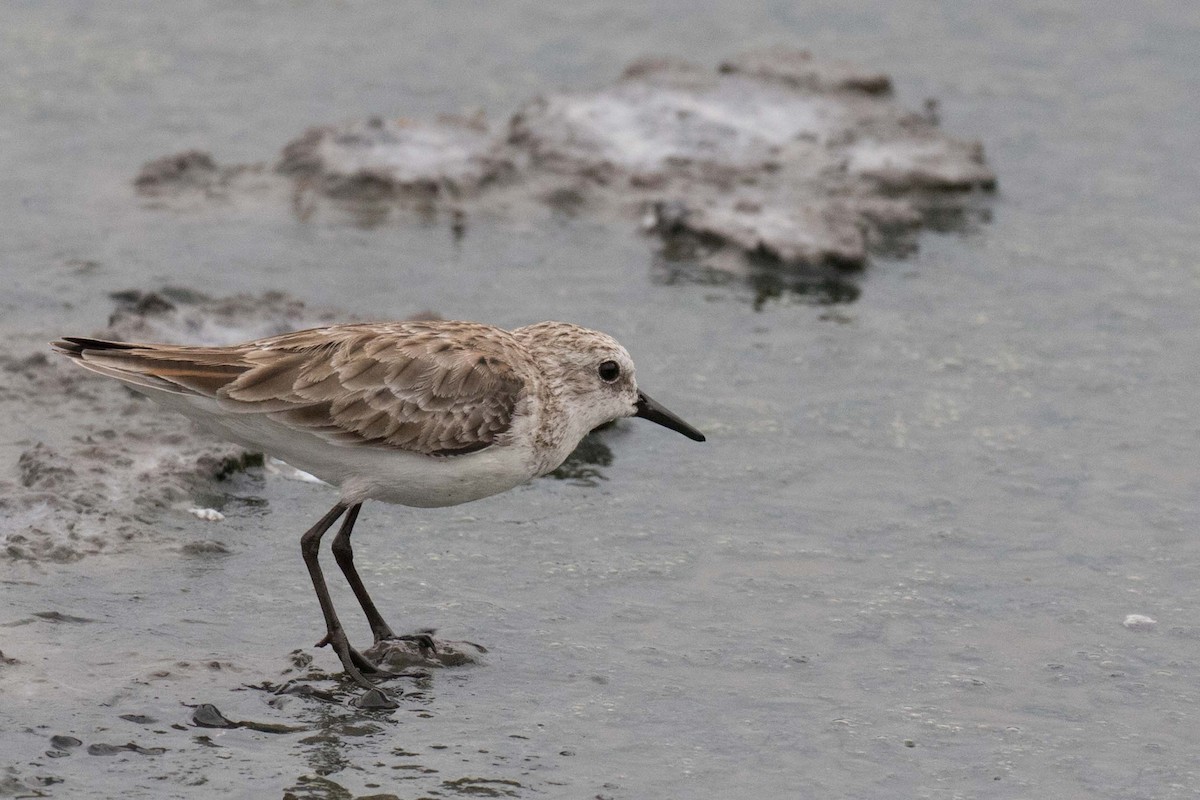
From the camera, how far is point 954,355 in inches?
472

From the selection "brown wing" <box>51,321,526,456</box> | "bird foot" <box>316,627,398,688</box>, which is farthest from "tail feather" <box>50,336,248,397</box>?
"bird foot" <box>316,627,398,688</box>

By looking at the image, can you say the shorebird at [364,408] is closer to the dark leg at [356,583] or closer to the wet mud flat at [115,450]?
the dark leg at [356,583]

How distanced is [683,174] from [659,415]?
533cm

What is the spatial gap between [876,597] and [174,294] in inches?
222

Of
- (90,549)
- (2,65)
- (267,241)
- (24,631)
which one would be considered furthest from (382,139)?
(24,631)

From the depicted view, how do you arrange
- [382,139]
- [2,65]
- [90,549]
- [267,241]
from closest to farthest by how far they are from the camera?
[90,549] < [267,241] < [382,139] < [2,65]

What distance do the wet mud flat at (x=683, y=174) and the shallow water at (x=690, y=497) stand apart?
1.03ft

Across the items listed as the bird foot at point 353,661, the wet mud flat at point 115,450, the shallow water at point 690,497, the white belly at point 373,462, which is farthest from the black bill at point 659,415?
the wet mud flat at point 115,450

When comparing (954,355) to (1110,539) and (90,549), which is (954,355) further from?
(90,549)

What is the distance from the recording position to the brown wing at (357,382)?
818cm

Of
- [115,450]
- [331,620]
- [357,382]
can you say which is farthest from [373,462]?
[115,450]

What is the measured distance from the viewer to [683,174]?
46.9 ft

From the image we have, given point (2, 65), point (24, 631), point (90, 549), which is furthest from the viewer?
point (2, 65)

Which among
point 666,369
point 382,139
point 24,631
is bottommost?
point 24,631
